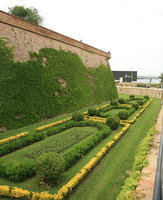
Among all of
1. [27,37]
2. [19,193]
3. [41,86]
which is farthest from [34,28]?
[19,193]

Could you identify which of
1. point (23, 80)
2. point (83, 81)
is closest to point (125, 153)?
point (23, 80)

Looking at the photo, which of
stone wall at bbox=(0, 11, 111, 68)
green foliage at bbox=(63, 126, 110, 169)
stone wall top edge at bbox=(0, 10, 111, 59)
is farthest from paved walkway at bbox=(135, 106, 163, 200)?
stone wall top edge at bbox=(0, 10, 111, 59)

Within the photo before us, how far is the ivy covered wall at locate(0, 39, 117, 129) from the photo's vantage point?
30.7 ft

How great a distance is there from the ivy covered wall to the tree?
52.8 ft

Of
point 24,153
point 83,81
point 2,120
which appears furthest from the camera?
point 83,81

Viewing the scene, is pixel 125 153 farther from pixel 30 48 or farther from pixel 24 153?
pixel 30 48

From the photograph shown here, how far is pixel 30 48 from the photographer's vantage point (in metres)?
11.6

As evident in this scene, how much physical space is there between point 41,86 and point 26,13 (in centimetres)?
2117

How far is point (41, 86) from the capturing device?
11.6 m

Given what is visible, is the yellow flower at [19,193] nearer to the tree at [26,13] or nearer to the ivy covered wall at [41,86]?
the ivy covered wall at [41,86]

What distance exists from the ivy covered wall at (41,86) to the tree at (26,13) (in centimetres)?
1608

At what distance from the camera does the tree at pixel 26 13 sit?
25753mm

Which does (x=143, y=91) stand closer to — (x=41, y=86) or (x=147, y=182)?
(x=41, y=86)

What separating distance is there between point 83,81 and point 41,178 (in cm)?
1331
